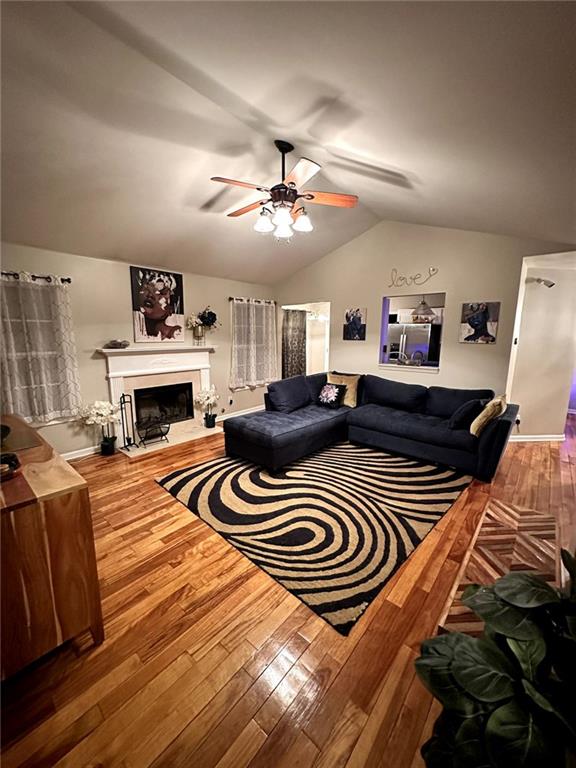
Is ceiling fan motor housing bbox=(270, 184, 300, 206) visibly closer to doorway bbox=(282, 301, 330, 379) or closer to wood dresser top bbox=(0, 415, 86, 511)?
wood dresser top bbox=(0, 415, 86, 511)

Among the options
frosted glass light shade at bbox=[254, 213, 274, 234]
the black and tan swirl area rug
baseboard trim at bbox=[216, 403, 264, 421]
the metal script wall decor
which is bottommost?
the black and tan swirl area rug

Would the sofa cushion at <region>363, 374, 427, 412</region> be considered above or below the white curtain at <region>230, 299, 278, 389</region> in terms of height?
below

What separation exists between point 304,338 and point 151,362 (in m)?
3.76

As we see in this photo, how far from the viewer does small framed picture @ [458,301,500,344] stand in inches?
145

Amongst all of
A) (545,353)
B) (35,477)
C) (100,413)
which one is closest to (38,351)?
(100,413)

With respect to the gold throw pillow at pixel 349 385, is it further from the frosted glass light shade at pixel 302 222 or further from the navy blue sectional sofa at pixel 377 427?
the frosted glass light shade at pixel 302 222

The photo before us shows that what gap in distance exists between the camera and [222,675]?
1.35 metres

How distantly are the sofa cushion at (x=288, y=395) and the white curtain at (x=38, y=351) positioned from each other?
7.48 feet

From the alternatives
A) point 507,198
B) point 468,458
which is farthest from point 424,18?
point 468,458

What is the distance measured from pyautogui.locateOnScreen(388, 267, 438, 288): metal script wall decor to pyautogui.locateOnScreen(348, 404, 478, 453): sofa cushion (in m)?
1.75

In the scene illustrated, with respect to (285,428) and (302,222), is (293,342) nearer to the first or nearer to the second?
(285,428)

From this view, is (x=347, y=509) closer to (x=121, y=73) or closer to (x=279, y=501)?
(x=279, y=501)

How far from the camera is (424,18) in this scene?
108 centimetres

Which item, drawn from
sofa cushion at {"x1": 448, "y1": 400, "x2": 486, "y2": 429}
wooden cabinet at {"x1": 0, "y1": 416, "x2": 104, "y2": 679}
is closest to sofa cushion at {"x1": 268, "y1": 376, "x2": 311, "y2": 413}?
sofa cushion at {"x1": 448, "y1": 400, "x2": 486, "y2": 429}
